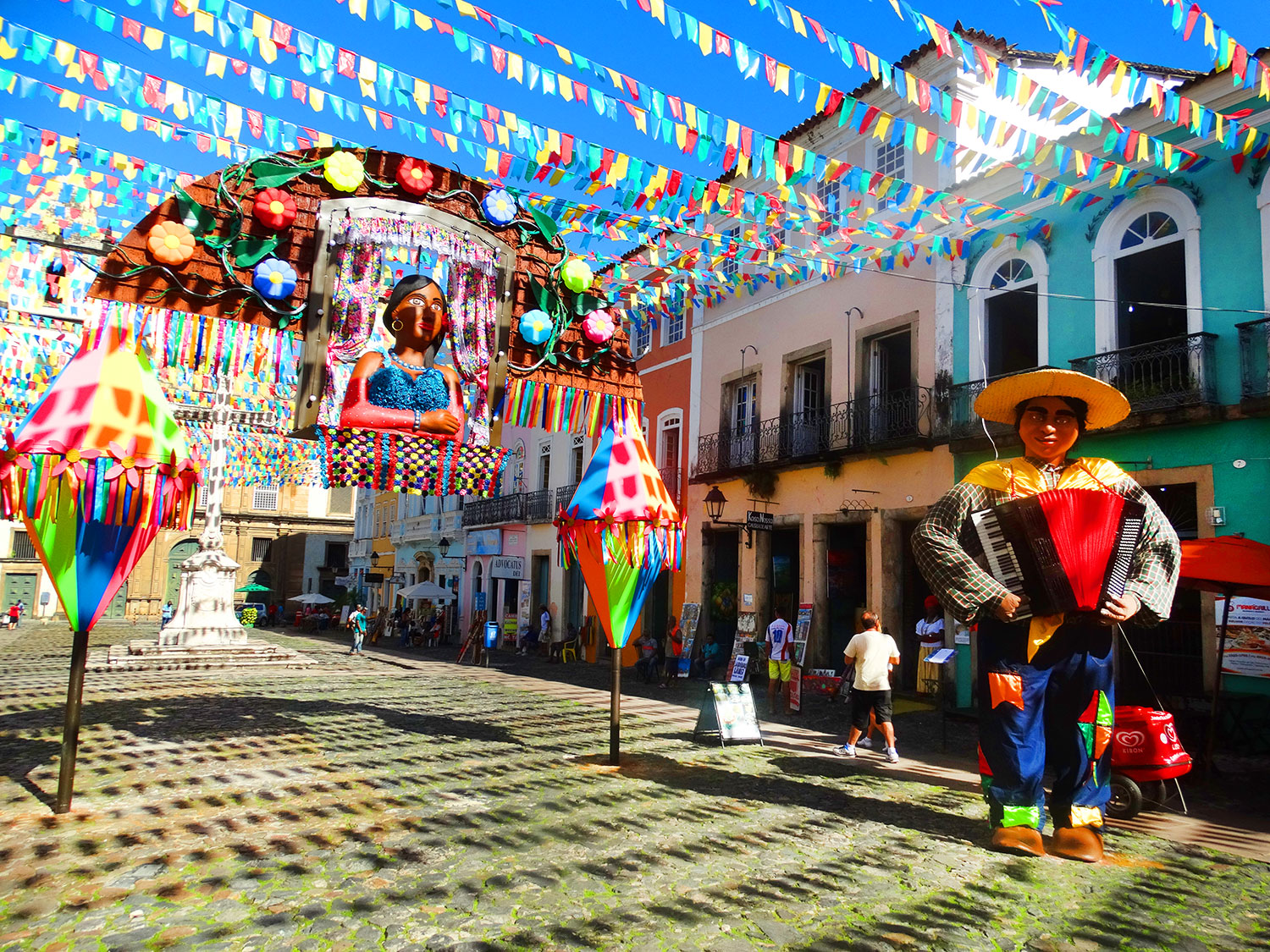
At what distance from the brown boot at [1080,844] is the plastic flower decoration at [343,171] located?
769 centimetres

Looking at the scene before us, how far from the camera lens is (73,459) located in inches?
226

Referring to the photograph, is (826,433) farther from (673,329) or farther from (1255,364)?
(1255,364)

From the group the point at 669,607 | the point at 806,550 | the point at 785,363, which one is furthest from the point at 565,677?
the point at 785,363

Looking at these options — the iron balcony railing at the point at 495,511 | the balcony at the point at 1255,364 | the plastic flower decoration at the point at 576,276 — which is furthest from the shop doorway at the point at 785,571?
the iron balcony railing at the point at 495,511

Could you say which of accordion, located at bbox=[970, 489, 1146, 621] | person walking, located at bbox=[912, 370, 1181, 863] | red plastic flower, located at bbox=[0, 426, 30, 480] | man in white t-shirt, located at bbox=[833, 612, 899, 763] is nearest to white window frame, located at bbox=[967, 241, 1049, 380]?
man in white t-shirt, located at bbox=[833, 612, 899, 763]

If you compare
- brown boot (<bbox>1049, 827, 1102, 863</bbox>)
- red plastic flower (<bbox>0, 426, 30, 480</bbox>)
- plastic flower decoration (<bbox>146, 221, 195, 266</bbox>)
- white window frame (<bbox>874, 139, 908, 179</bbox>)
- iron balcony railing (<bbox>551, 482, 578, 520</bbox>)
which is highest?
white window frame (<bbox>874, 139, 908, 179</bbox>)

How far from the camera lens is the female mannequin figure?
819cm

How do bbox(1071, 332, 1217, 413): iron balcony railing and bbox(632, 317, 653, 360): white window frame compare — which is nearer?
bbox(1071, 332, 1217, 413): iron balcony railing

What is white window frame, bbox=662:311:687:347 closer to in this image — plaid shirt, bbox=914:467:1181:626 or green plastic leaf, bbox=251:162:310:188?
green plastic leaf, bbox=251:162:310:188

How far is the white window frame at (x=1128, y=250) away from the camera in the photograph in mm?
10844

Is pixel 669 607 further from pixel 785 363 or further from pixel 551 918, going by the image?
pixel 551 918

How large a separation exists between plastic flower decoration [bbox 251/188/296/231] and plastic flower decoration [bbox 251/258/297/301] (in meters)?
0.33

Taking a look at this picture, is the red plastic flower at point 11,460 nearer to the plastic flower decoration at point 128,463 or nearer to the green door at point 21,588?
the plastic flower decoration at point 128,463

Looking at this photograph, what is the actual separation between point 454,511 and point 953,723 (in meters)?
23.4
